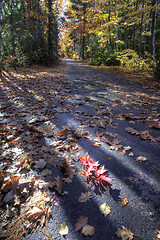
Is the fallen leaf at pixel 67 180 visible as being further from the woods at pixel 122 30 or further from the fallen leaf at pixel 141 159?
the woods at pixel 122 30

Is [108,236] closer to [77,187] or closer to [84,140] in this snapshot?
[77,187]

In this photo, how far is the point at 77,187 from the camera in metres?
1.71

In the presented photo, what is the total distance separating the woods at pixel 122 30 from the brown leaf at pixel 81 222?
9706 mm

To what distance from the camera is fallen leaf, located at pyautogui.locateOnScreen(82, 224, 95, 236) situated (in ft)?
4.10

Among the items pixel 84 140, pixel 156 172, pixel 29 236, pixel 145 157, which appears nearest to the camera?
pixel 29 236

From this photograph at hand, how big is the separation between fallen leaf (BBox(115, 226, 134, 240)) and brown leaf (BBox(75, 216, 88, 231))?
0.30m

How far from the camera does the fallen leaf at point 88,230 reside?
Answer: 125 centimetres

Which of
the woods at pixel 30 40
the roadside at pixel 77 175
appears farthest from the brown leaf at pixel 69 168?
the woods at pixel 30 40

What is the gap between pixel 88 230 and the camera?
1.27m

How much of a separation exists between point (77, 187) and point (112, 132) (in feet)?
4.92

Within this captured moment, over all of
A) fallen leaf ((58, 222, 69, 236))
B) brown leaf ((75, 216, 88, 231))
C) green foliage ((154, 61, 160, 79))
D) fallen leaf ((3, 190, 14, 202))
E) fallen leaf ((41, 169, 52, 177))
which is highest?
green foliage ((154, 61, 160, 79))

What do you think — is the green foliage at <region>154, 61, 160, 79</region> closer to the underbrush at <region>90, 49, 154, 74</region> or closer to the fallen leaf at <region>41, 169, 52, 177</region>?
the underbrush at <region>90, 49, 154, 74</region>

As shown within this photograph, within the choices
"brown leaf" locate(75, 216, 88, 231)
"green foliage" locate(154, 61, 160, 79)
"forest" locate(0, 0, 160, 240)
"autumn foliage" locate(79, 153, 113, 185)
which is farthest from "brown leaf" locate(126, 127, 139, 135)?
"green foliage" locate(154, 61, 160, 79)

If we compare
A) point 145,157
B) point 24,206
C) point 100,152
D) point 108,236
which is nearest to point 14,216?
point 24,206
